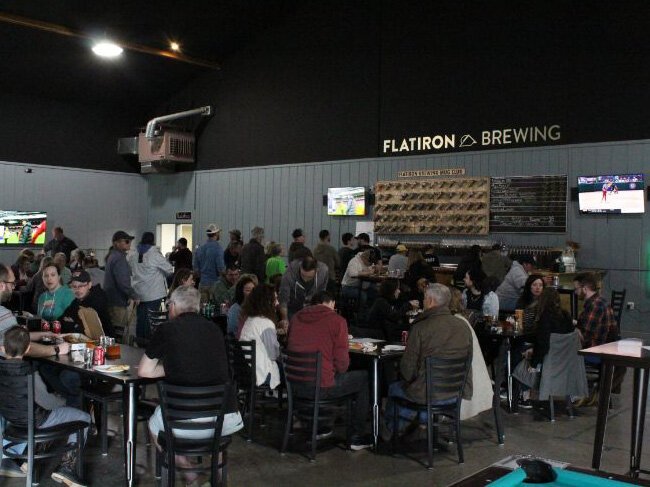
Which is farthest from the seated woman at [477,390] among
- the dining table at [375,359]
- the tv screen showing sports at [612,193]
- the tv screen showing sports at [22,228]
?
the tv screen showing sports at [22,228]

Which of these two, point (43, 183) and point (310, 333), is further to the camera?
point (43, 183)

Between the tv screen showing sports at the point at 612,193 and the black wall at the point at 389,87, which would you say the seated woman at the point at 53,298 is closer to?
the tv screen showing sports at the point at 612,193

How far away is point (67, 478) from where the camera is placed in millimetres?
4180

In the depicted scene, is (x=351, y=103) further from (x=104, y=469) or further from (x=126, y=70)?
(x=104, y=469)

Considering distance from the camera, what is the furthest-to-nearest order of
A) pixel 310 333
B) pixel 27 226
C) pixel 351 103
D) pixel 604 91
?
pixel 27 226
pixel 351 103
pixel 604 91
pixel 310 333

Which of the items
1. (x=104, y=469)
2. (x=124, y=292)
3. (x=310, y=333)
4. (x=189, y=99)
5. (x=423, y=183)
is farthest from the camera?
(x=189, y=99)

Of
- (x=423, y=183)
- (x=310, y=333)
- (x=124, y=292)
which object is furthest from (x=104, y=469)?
(x=423, y=183)

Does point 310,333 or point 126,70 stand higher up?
point 126,70

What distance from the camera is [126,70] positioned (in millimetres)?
14836

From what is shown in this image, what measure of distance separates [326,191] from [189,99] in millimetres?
4808

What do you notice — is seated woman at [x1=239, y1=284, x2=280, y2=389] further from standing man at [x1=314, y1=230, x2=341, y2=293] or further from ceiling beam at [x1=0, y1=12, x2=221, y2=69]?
ceiling beam at [x1=0, y1=12, x2=221, y2=69]

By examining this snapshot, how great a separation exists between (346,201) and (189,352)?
30.6 feet

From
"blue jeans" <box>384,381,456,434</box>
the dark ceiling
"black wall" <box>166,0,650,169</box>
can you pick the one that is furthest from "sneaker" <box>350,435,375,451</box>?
the dark ceiling

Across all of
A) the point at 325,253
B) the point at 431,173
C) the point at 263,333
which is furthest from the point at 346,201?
the point at 263,333
